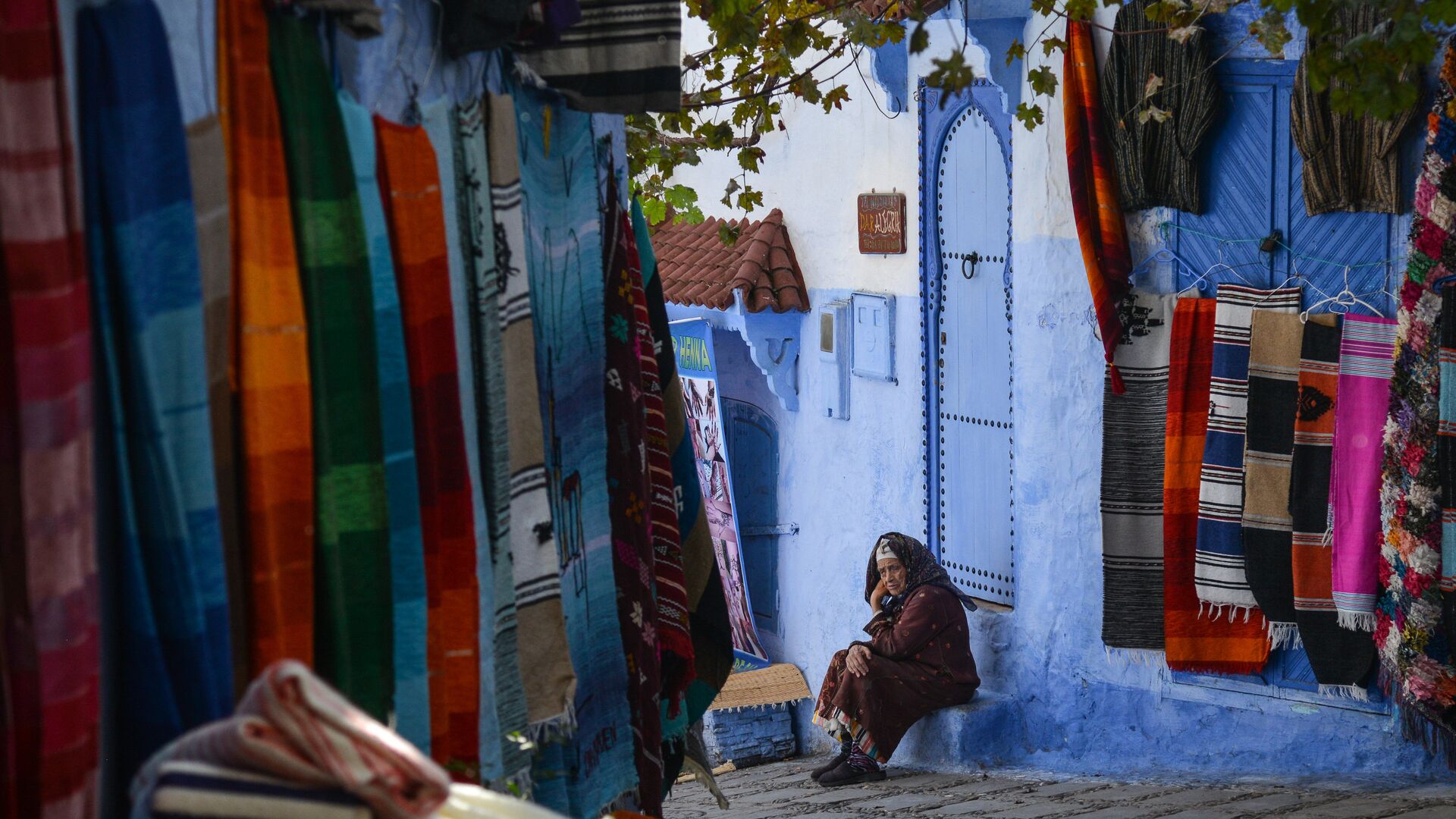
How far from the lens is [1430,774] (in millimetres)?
5633

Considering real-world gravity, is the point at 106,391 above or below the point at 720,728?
above

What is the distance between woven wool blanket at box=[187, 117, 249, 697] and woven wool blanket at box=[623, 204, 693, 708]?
4.84ft

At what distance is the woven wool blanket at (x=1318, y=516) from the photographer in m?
5.68

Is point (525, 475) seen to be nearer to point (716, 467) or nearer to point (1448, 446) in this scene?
point (1448, 446)

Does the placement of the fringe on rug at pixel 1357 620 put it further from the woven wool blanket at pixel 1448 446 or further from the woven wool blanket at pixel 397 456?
the woven wool blanket at pixel 397 456

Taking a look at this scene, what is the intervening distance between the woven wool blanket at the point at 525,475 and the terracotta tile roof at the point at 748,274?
6.49 m

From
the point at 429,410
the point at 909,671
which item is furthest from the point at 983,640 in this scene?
the point at 429,410

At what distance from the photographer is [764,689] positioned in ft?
31.9

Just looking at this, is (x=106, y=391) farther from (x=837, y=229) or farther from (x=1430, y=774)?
(x=837, y=229)

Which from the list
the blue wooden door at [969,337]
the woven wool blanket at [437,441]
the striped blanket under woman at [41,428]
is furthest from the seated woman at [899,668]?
the striped blanket under woman at [41,428]

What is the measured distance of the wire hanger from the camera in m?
5.60

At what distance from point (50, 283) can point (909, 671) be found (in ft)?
21.6

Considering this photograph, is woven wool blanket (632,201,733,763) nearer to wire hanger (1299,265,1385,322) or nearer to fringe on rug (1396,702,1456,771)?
fringe on rug (1396,702,1456,771)

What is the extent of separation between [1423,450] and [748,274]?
5.24m
